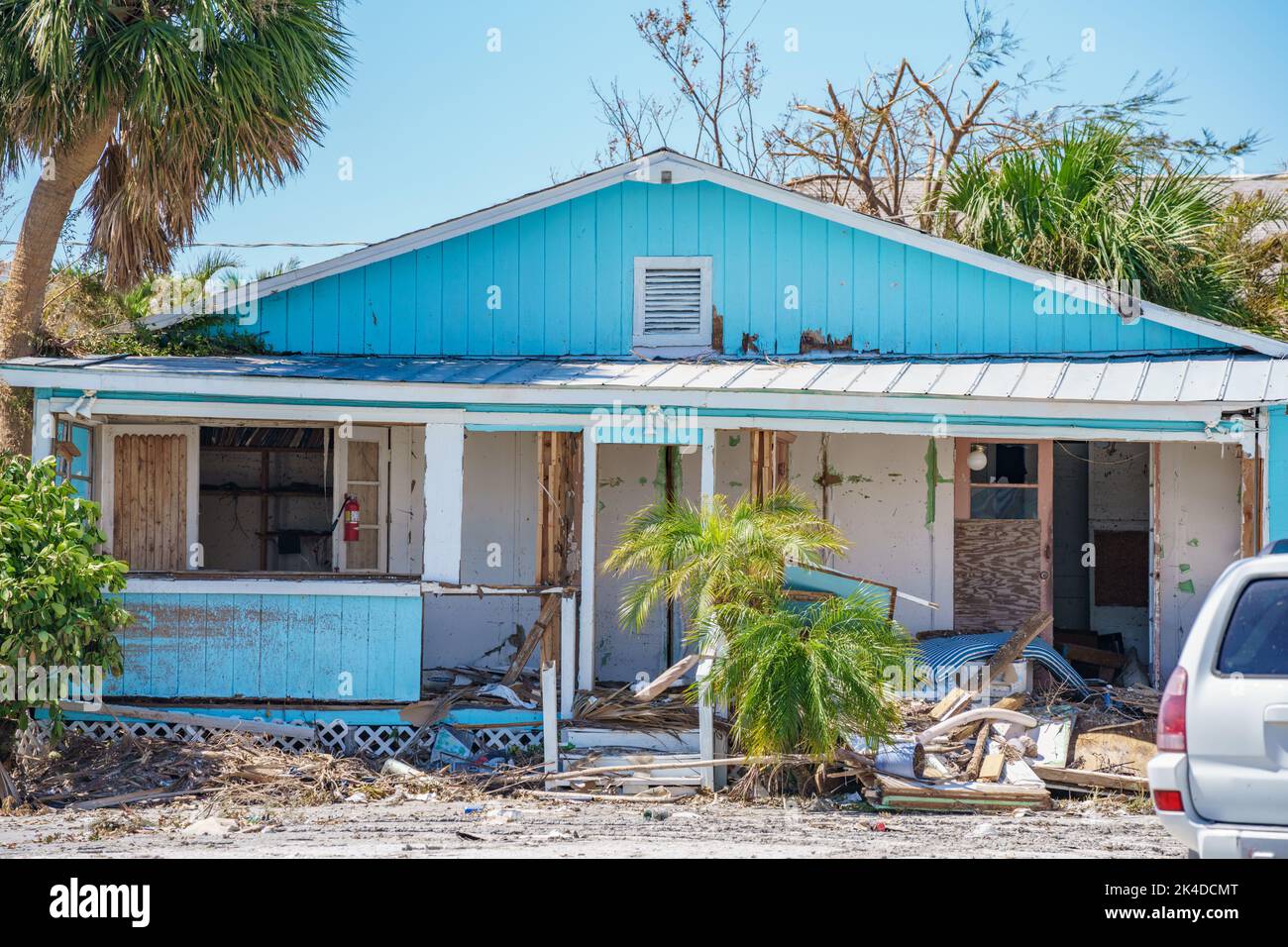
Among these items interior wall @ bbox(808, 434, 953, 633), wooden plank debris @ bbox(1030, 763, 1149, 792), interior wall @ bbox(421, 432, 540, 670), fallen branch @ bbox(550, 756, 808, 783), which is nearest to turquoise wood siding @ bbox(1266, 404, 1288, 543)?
wooden plank debris @ bbox(1030, 763, 1149, 792)

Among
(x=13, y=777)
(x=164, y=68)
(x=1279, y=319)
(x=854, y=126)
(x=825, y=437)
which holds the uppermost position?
(x=854, y=126)

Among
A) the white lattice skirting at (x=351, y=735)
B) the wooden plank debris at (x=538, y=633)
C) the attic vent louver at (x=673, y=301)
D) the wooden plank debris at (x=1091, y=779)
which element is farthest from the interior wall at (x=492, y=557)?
the wooden plank debris at (x=1091, y=779)

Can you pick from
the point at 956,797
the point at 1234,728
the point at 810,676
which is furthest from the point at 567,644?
the point at 1234,728

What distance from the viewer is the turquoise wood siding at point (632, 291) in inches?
461

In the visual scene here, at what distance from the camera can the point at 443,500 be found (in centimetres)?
995

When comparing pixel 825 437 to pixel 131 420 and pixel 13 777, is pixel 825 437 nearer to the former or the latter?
pixel 131 420

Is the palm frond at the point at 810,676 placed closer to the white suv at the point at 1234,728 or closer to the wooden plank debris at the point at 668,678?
the wooden plank debris at the point at 668,678

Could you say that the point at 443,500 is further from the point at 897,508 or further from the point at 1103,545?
the point at 1103,545

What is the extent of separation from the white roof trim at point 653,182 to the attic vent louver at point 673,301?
0.77 metres

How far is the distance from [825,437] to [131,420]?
6187mm
